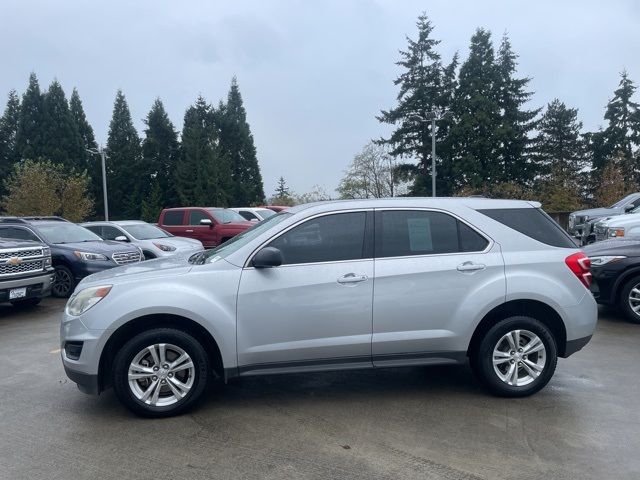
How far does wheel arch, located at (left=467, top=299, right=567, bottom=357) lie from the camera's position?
5.01 m

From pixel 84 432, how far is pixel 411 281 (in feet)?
9.54

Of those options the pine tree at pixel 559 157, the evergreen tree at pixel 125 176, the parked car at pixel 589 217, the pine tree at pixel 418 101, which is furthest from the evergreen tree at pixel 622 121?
the evergreen tree at pixel 125 176

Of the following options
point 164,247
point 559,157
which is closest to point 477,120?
point 559,157

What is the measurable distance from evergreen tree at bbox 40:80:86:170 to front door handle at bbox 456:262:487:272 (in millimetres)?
55888

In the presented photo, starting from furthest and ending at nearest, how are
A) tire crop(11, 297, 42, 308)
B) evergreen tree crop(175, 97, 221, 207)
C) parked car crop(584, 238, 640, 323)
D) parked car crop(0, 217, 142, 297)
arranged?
evergreen tree crop(175, 97, 221, 207) → parked car crop(0, 217, 142, 297) → tire crop(11, 297, 42, 308) → parked car crop(584, 238, 640, 323)

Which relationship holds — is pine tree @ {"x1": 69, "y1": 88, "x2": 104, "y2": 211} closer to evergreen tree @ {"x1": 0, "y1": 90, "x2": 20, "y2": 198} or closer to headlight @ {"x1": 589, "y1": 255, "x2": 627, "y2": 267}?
evergreen tree @ {"x1": 0, "y1": 90, "x2": 20, "y2": 198}

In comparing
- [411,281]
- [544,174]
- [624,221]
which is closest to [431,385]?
[411,281]

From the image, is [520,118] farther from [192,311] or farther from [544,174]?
[192,311]

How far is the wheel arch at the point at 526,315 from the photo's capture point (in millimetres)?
5008

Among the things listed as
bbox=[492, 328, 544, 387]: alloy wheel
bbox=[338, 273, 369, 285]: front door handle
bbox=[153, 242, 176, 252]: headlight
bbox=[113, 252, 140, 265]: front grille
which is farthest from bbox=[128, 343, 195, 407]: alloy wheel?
bbox=[153, 242, 176, 252]: headlight

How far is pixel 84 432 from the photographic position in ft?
14.5

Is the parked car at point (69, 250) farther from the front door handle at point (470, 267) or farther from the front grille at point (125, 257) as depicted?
the front door handle at point (470, 267)

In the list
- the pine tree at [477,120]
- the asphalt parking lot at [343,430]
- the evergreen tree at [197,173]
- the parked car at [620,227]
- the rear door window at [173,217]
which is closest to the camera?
the asphalt parking lot at [343,430]

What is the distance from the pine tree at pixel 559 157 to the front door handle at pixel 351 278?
38.5 m
